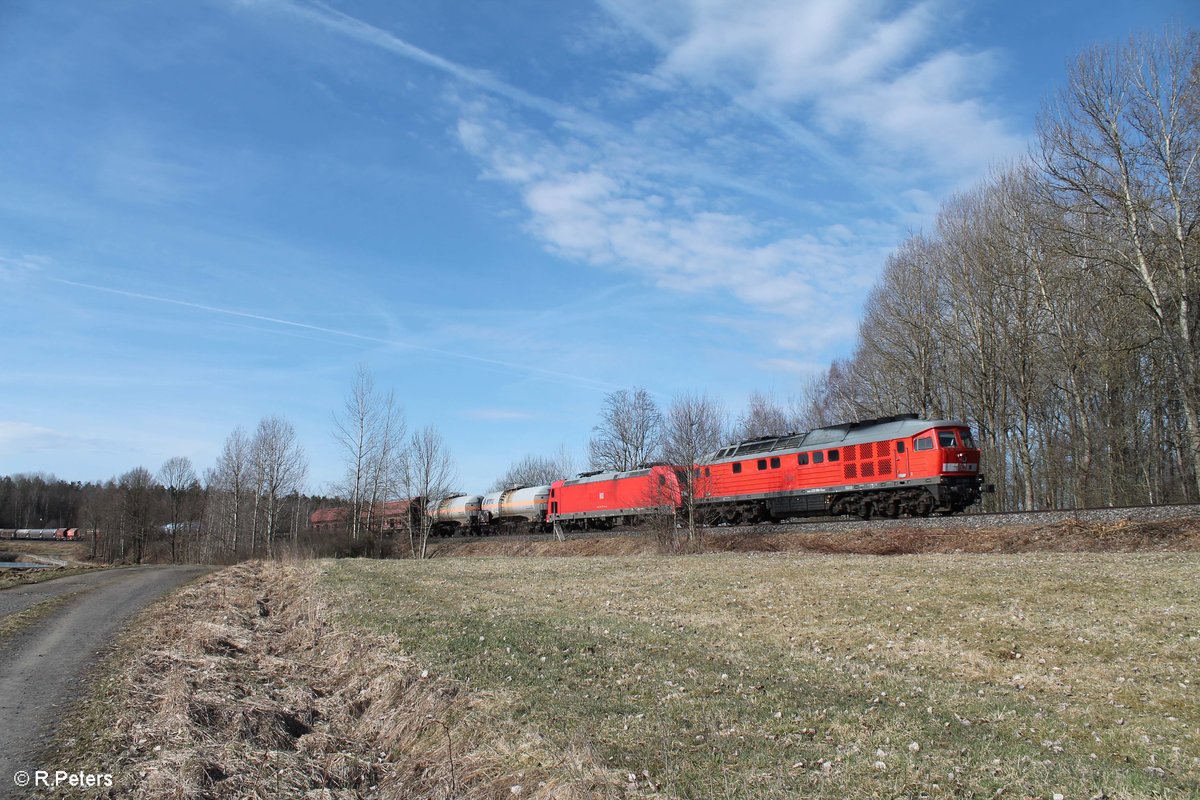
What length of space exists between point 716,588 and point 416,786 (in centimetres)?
998

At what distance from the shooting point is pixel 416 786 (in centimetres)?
682

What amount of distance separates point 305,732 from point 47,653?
6693 mm

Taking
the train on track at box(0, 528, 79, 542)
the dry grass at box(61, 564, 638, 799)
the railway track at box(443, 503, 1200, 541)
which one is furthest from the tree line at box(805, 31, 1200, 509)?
the train on track at box(0, 528, 79, 542)

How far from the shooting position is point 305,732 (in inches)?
331

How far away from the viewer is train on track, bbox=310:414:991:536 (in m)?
26.3

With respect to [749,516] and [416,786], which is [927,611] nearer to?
[416,786]

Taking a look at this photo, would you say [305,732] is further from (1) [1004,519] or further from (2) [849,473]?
(2) [849,473]

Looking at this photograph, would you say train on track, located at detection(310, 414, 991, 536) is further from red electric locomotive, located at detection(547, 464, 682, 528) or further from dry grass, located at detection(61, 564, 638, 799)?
dry grass, located at detection(61, 564, 638, 799)

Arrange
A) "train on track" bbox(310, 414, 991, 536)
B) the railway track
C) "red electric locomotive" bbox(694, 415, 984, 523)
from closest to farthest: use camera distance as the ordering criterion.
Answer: the railway track < "red electric locomotive" bbox(694, 415, 984, 523) < "train on track" bbox(310, 414, 991, 536)

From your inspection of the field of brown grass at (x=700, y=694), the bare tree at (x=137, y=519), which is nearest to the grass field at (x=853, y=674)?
the field of brown grass at (x=700, y=694)

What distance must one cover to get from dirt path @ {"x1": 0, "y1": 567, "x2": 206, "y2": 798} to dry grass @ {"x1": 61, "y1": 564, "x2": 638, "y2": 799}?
420 millimetres

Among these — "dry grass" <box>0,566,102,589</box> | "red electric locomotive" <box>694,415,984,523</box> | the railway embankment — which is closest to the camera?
the railway embankment

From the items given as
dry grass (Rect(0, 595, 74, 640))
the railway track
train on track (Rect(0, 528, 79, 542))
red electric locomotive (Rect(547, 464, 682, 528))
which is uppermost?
red electric locomotive (Rect(547, 464, 682, 528))

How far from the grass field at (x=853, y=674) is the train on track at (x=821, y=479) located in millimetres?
10159
